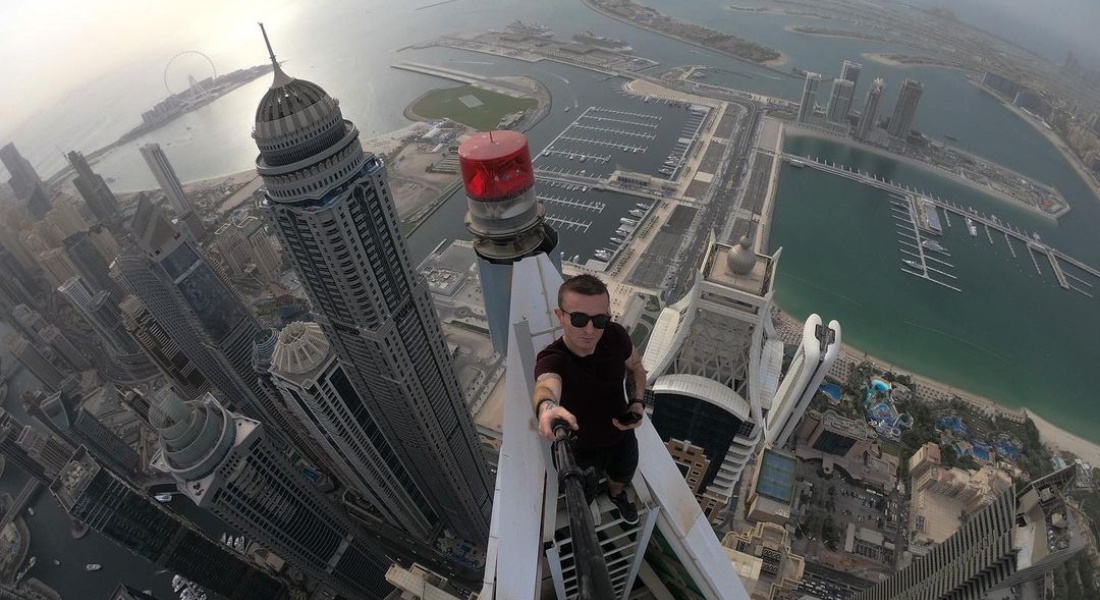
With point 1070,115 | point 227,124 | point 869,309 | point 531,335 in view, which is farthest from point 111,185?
point 1070,115

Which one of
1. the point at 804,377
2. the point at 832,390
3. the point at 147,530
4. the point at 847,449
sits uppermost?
the point at 804,377

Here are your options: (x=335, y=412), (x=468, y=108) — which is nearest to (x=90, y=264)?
(x=335, y=412)

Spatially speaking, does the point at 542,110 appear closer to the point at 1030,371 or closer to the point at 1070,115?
the point at 1030,371

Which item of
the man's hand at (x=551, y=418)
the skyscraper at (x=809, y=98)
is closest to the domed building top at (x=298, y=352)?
the man's hand at (x=551, y=418)

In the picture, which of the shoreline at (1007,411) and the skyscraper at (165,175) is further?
the skyscraper at (165,175)

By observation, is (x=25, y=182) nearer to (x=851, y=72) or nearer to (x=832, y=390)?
(x=832, y=390)

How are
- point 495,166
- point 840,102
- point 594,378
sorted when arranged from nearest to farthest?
point 594,378 → point 495,166 → point 840,102

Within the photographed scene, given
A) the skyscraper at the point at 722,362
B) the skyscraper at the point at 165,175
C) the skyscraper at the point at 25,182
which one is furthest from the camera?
the skyscraper at the point at 25,182

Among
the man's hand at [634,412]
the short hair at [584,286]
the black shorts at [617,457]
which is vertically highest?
the short hair at [584,286]

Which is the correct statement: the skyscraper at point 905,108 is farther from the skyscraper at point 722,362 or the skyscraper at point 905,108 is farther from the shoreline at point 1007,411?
the skyscraper at point 722,362
